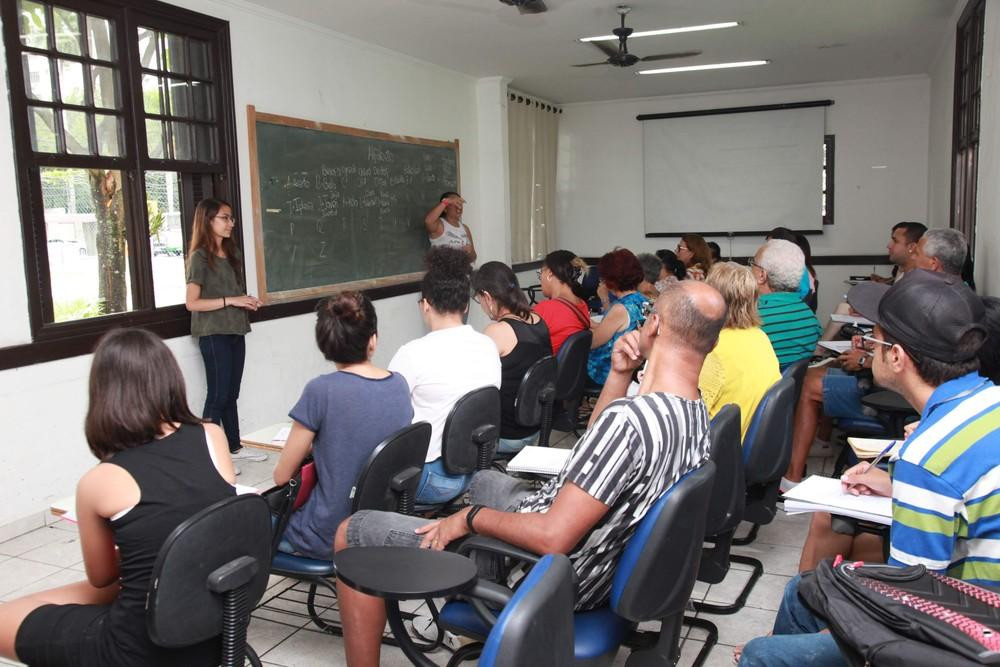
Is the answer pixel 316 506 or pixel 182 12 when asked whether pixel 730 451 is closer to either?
pixel 316 506

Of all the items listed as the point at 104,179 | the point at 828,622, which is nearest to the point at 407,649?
the point at 828,622

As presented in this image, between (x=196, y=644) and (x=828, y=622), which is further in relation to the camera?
(x=196, y=644)

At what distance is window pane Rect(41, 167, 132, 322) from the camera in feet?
12.8

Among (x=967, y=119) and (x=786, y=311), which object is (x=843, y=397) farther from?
(x=967, y=119)

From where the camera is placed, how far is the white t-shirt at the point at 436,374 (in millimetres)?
2787

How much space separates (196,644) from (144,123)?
338cm

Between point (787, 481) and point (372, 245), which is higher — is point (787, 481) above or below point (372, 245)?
below

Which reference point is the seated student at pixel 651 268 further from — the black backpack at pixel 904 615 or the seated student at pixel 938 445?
the black backpack at pixel 904 615

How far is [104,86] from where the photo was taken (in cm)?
410

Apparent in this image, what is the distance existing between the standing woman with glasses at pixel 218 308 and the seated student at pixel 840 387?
2.96 metres

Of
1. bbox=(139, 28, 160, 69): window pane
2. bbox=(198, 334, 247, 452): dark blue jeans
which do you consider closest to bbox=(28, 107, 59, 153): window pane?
bbox=(139, 28, 160, 69): window pane

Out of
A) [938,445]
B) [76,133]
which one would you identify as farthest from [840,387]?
[76,133]

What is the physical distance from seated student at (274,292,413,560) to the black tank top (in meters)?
0.50

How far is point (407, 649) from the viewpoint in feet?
6.04
